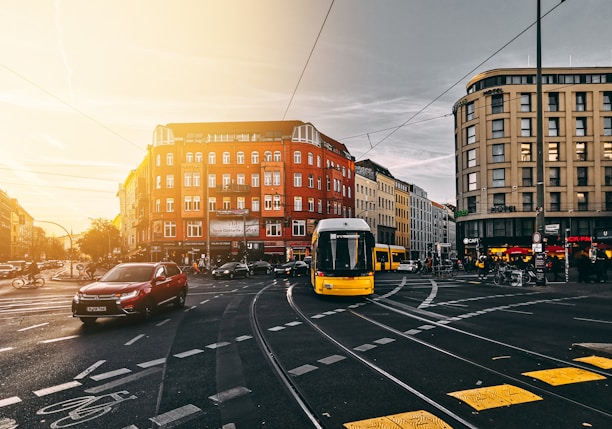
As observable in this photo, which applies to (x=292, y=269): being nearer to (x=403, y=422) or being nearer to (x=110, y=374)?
(x=110, y=374)

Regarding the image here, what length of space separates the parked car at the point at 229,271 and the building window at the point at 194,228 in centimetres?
2357

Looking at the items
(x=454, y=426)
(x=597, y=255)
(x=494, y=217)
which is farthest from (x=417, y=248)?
(x=454, y=426)

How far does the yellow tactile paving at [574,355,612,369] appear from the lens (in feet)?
23.1

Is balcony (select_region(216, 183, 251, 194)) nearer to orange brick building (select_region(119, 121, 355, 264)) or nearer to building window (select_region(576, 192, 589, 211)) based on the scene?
orange brick building (select_region(119, 121, 355, 264))

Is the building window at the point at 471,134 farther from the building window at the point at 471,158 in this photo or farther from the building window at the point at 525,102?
the building window at the point at 525,102

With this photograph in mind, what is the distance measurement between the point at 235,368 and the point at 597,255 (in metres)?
27.6

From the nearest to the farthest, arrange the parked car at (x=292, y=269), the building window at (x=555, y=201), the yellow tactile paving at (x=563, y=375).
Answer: the yellow tactile paving at (x=563, y=375), the parked car at (x=292, y=269), the building window at (x=555, y=201)

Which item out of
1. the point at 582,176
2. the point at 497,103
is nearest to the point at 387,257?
the point at 497,103

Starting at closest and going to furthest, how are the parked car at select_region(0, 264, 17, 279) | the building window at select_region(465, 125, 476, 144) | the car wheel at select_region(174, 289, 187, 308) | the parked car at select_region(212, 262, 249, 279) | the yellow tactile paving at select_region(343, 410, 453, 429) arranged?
1. the yellow tactile paving at select_region(343, 410, 453, 429)
2. the car wheel at select_region(174, 289, 187, 308)
3. the parked car at select_region(212, 262, 249, 279)
4. the parked car at select_region(0, 264, 17, 279)
5. the building window at select_region(465, 125, 476, 144)

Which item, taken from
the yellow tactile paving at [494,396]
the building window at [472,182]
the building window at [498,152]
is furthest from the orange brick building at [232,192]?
Answer: the yellow tactile paving at [494,396]

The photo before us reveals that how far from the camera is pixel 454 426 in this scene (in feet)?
15.0

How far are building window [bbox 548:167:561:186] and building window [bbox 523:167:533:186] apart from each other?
2451mm

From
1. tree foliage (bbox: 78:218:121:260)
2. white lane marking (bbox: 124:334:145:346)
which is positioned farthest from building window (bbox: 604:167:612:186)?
tree foliage (bbox: 78:218:121:260)

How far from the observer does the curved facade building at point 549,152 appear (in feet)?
184
